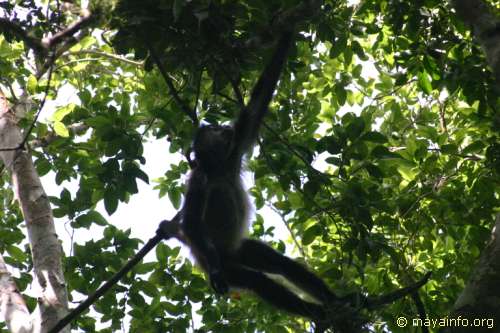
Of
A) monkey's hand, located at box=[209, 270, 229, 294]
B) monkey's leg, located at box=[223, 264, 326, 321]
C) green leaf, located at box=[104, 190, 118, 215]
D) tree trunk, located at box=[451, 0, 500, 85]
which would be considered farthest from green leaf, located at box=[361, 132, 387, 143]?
green leaf, located at box=[104, 190, 118, 215]

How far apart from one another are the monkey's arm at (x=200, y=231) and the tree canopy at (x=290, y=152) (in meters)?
0.44

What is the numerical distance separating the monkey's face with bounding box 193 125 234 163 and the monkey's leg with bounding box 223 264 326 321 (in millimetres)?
1344

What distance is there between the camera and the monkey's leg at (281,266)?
20.1ft

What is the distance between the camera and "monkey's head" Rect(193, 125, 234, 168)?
22.2ft

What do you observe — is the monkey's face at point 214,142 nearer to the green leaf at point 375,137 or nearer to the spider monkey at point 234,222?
the spider monkey at point 234,222

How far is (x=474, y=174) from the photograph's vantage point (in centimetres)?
592

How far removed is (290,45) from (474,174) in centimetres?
234

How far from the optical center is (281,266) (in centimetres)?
639

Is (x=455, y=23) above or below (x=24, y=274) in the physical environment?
above

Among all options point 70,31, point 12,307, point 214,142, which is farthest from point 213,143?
point 70,31

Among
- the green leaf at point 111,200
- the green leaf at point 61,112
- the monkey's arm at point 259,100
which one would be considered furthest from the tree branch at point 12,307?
the monkey's arm at point 259,100

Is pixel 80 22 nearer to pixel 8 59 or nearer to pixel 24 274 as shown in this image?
pixel 24 274

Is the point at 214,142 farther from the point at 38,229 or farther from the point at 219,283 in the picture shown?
the point at 38,229

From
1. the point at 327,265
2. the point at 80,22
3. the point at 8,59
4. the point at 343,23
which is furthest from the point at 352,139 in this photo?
the point at 8,59
